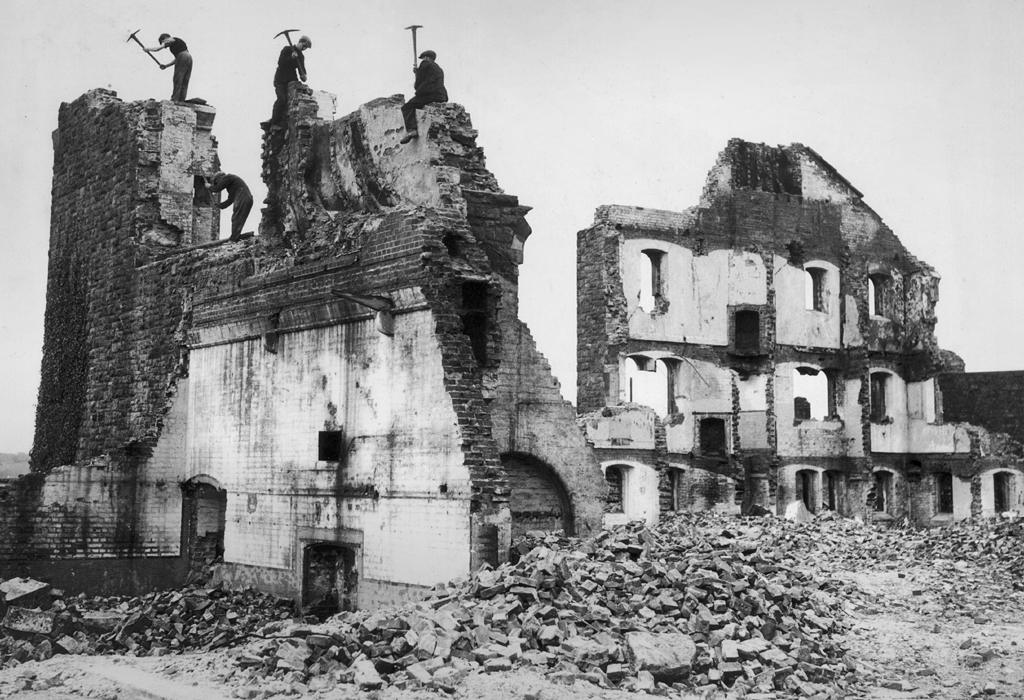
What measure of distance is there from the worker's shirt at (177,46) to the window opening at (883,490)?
2033 cm

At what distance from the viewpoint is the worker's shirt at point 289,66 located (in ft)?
63.7

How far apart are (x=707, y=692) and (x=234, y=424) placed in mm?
9158

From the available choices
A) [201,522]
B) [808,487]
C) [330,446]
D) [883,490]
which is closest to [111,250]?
[201,522]

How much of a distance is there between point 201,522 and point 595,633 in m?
9.16

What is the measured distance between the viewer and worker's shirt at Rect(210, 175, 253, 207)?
68.4 ft

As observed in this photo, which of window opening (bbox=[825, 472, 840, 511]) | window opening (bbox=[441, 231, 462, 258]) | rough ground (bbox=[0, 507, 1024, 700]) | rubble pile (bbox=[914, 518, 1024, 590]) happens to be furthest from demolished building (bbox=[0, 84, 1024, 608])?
rubble pile (bbox=[914, 518, 1024, 590])

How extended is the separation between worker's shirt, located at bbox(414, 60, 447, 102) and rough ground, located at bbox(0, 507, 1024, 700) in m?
6.65

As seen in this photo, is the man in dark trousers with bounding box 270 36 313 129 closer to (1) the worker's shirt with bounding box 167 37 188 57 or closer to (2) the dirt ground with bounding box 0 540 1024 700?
(1) the worker's shirt with bounding box 167 37 188 57

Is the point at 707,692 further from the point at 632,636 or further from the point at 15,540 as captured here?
the point at 15,540

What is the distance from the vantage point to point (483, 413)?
43.5 feet

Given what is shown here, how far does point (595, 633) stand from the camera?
10555 millimetres

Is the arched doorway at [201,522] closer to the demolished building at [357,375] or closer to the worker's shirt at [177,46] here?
the demolished building at [357,375]

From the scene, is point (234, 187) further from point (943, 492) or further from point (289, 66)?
point (943, 492)

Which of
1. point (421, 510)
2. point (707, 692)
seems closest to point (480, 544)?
point (421, 510)
